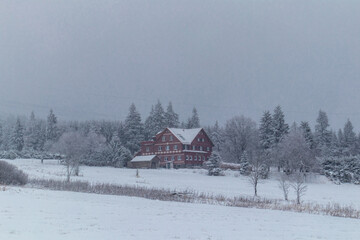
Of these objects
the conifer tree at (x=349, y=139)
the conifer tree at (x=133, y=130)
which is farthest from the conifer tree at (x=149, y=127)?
the conifer tree at (x=349, y=139)

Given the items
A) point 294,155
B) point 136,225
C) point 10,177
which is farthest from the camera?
point 294,155

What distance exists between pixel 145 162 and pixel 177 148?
27.0ft

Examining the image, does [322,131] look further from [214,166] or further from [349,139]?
[214,166]

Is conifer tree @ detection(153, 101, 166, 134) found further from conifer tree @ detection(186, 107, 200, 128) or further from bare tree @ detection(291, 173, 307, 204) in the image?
bare tree @ detection(291, 173, 307, 204)

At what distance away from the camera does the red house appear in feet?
302

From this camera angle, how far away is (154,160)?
294 feet

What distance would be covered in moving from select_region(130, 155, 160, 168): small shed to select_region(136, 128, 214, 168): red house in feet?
10.2

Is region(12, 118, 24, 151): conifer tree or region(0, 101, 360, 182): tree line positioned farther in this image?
region(12, 118, 24, 151): conifer tree

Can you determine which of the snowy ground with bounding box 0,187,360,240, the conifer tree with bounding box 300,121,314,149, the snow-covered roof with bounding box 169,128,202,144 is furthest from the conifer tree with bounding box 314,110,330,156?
the snowy ground with bounding box 0,187,360,240

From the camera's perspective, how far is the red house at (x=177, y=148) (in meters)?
92.1

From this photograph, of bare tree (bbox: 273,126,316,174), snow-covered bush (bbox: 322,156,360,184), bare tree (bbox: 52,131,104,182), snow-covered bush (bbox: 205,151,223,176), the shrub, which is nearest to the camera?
the shrub

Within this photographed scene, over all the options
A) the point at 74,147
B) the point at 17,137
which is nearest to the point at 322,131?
the point at 74,147

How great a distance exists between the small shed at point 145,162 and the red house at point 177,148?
3103mm

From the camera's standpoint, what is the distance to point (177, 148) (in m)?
92.3
